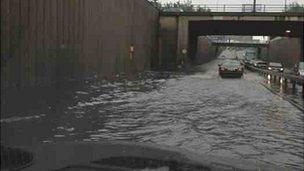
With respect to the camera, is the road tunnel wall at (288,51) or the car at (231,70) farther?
the road tunnel wall at (288,51)

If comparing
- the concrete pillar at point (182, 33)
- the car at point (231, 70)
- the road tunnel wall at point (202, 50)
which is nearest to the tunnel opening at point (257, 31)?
the concrete pillar at point (182, 33)

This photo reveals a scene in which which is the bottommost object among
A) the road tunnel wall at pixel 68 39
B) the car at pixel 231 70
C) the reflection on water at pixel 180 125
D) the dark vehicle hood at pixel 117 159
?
the car at pixel 231 70

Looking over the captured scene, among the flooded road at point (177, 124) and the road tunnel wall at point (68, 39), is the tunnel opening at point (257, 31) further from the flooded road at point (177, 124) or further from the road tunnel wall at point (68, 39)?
the flooded road at point (177, 124)

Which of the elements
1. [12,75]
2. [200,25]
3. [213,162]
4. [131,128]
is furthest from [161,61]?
[213,162]

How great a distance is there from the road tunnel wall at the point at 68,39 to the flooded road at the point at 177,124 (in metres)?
1.76

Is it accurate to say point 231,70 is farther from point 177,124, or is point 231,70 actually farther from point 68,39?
point 177,124

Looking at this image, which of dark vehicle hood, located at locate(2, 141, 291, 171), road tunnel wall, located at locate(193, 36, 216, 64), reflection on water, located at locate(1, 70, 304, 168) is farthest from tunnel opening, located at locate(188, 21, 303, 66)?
dark vehicle hood, located at locate(2, 141, 291, 171)

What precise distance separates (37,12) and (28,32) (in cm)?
169

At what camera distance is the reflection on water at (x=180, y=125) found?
44.2ft

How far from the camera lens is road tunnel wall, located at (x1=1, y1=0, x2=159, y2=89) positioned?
22.0 m

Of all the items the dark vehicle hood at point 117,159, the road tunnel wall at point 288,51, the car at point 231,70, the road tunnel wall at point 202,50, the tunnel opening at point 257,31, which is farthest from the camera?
the road tunnel wall at point 202,50

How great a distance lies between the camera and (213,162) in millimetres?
9312

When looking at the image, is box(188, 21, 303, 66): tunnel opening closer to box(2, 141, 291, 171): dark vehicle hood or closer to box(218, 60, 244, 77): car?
box(218, 60, 244, 77): car

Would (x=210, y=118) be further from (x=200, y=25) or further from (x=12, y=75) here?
(x=200, y=25)
